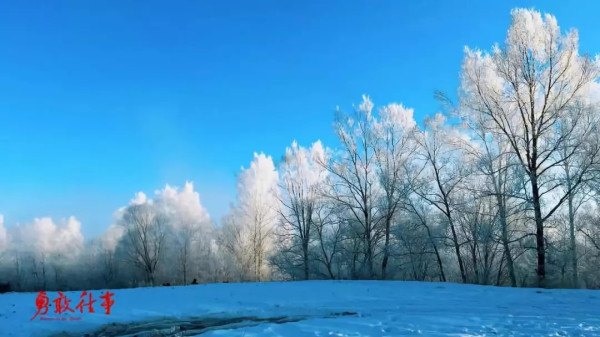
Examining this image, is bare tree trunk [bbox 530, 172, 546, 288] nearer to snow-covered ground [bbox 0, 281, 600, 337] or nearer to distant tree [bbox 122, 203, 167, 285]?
snow-covered ground [bbox 0, 281, 600, 337]

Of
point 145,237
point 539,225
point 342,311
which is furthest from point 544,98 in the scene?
point 145,237

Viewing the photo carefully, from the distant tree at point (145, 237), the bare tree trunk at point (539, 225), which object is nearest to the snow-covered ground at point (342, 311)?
the bare tree trunk at point (539, 225)

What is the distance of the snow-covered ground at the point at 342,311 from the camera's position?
7.18 m

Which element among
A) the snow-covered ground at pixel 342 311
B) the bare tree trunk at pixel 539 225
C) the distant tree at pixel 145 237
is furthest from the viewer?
the distant tree at pixel 145 237

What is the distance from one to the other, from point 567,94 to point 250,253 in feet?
110

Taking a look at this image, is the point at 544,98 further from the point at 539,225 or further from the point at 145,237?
the point at 145,237

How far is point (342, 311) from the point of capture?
10.0m

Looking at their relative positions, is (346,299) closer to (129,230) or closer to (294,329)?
(294,329)

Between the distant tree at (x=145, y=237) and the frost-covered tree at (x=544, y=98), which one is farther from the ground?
the frost-covered tree at (x=544, y=98)

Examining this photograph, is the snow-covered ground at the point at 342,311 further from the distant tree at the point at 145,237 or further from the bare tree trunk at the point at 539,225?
Answer: the distant tree at the point at 145,237

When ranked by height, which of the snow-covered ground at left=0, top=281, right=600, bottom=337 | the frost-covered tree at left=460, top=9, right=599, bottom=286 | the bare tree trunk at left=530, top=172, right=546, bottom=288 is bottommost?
the snow-covered ground at left=0, top=281, right=600, bottom=337

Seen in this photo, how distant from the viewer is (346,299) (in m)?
12.3

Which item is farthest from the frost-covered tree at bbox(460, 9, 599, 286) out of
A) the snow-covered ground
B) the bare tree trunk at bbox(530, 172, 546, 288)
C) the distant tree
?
the distant tree

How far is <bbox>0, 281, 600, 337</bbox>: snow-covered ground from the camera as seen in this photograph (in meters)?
7.18
